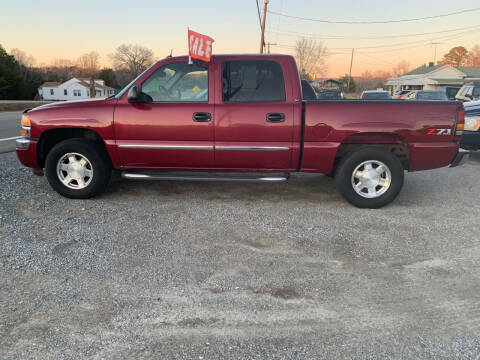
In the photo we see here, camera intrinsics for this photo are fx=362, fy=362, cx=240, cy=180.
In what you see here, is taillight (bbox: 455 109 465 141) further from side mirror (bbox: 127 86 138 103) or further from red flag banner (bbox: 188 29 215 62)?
side mirror (bbox: 127 86 138 103)

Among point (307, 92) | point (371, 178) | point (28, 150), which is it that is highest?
point (307, 92)

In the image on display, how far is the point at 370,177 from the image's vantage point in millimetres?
4723

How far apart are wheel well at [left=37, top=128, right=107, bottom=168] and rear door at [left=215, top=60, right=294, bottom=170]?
5.63 ft

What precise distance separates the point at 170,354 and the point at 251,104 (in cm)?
323

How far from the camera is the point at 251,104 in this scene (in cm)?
461

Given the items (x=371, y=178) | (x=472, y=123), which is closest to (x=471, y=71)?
(x=472, y=123)

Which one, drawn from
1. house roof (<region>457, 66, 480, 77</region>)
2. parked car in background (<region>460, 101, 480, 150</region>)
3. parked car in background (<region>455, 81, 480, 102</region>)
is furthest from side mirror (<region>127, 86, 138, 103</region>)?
house roof (<region>457, 66, 480, 77</region>)

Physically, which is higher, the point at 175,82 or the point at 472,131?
the point at 175,82

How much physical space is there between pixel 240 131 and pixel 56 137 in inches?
101

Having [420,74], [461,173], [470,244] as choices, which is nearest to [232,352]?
[470,244]

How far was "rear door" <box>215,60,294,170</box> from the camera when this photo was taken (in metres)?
4.56

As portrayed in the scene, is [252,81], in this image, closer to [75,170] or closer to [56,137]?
[75,170]

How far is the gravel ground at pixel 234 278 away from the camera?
2.24 meters

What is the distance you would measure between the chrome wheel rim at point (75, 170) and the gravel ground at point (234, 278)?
0.27 meters
